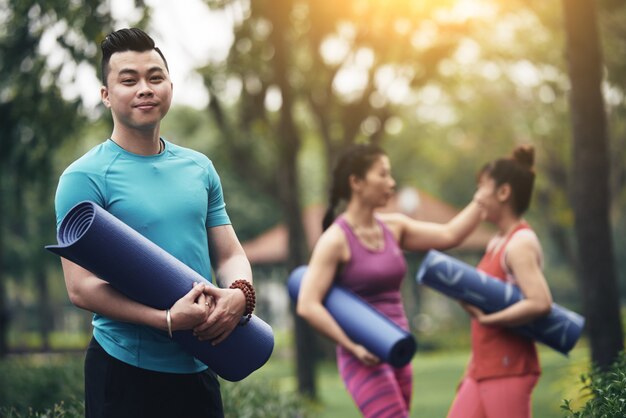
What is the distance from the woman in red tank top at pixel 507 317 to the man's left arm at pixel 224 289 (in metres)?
2.03

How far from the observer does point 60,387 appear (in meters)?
8.63

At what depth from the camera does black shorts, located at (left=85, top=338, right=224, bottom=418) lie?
3238 mm

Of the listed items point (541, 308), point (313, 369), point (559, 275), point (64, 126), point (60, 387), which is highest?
point (64, 126)

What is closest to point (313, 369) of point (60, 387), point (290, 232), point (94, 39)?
point (290, 232)

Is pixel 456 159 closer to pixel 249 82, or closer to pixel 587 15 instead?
pixel 249 82

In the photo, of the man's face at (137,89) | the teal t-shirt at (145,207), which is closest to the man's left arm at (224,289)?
the teal t-shirt at (145,207)

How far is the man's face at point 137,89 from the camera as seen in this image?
3.29 metres

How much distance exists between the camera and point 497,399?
499cm

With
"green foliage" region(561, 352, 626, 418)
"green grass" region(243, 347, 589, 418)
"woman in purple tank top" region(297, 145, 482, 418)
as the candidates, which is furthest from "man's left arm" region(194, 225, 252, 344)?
"green grass" region(243, 347, 589, 418)

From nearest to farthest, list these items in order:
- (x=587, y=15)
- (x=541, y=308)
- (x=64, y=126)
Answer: (x=541, y=308) < (x=587, y=15) < (x=64, y=126)

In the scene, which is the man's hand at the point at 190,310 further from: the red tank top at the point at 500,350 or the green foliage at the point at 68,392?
the green foliage at the point at 68,392

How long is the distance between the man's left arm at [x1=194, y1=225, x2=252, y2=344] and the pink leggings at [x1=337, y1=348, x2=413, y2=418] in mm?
1966

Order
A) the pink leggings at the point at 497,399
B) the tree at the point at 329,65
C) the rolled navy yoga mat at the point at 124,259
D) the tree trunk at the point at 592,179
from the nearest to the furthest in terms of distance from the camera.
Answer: the rolled navy yoga mat at the point at 124,259
the pink leggings at the point at 497,399
the tree trunk at the point at 592,179
the tree at the point at 329,65

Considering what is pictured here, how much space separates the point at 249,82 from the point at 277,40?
670 cm
